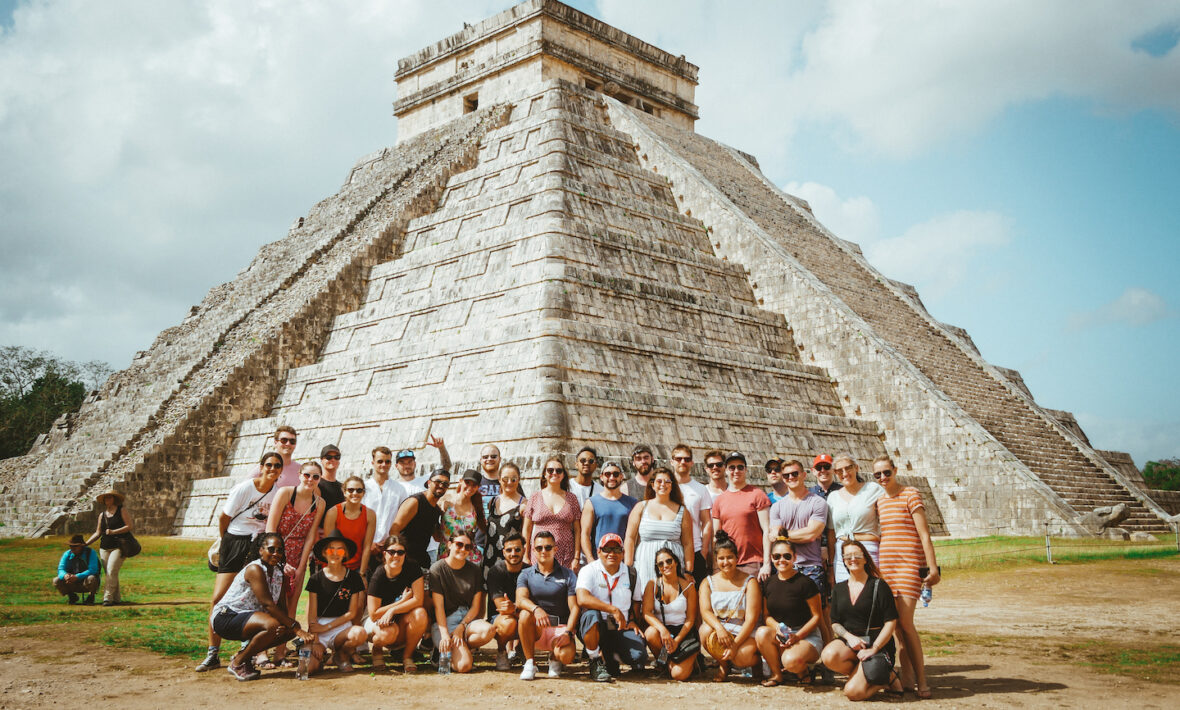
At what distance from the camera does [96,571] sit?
33.9 ft

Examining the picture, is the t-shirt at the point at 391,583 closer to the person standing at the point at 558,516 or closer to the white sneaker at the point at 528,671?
the person standing at the point at 558,516

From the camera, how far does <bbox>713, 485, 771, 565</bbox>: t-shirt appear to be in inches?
278

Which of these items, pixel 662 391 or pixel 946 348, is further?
pixel 946 348

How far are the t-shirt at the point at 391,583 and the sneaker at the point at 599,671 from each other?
4.85 feet

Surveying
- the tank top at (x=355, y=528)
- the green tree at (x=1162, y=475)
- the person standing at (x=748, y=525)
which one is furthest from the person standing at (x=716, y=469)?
the green tree at (x=1162, y=475)

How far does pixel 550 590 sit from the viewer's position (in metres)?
6.91

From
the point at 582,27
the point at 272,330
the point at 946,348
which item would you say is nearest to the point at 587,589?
the point at 272,330

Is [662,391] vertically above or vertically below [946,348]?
below

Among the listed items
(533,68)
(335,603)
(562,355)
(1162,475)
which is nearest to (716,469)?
(335,603)

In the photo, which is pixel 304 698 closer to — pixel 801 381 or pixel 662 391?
pixel 662 391

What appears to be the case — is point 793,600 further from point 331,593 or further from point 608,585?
point 331,593

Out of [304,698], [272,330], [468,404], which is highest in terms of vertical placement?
[272,330]

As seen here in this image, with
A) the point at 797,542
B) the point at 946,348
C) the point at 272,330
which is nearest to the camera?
the point at 797,542

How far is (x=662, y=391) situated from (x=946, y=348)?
29.5 ft
